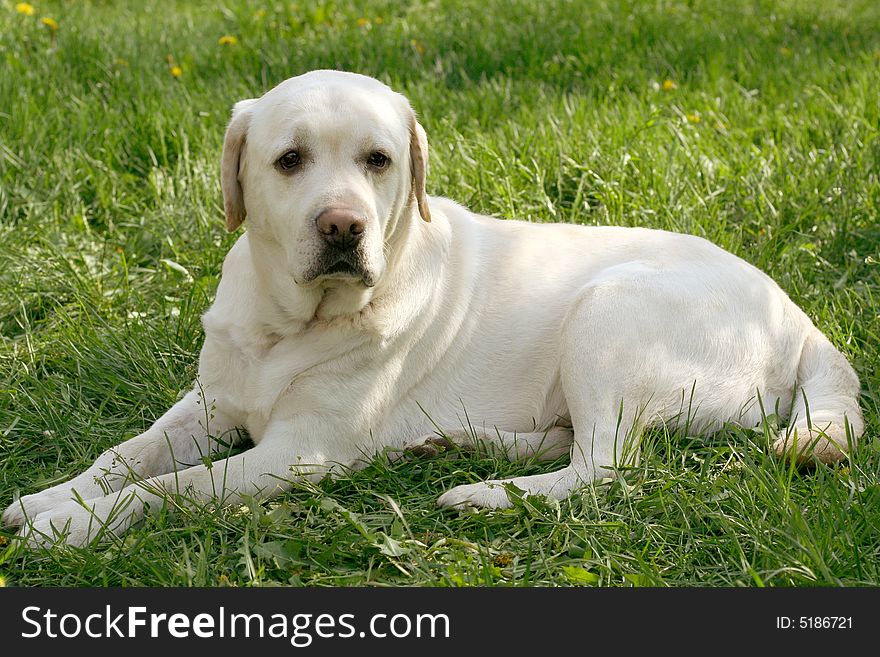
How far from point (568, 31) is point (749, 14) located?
1897 mm

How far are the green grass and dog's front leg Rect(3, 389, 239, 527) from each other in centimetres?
18

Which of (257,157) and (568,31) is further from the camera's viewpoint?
(568,31)

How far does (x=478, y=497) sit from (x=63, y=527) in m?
1.20

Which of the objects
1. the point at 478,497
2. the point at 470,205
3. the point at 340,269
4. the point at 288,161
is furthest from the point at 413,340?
the point at 470,205

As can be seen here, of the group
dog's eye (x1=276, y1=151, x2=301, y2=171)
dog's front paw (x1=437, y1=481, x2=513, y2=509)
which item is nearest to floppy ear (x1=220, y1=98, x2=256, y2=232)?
dog's eye (x1=276, y1=151, x2=301, y2=171)

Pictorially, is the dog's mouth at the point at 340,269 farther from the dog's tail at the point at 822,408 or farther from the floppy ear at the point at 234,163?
the dog's tail at the point at 822,408

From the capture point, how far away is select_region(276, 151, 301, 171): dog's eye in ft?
10.4

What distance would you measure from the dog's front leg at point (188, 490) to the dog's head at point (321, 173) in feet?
1.82

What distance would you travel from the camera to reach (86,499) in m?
3.26

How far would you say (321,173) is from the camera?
3.15 meters

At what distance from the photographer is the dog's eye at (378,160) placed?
3236mm

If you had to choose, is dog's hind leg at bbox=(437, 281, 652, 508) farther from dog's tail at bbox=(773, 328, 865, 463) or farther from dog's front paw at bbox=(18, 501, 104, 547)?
dog's front paw at bbox=(18, 501, 104, 547)

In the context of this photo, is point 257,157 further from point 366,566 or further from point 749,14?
point 749,14
